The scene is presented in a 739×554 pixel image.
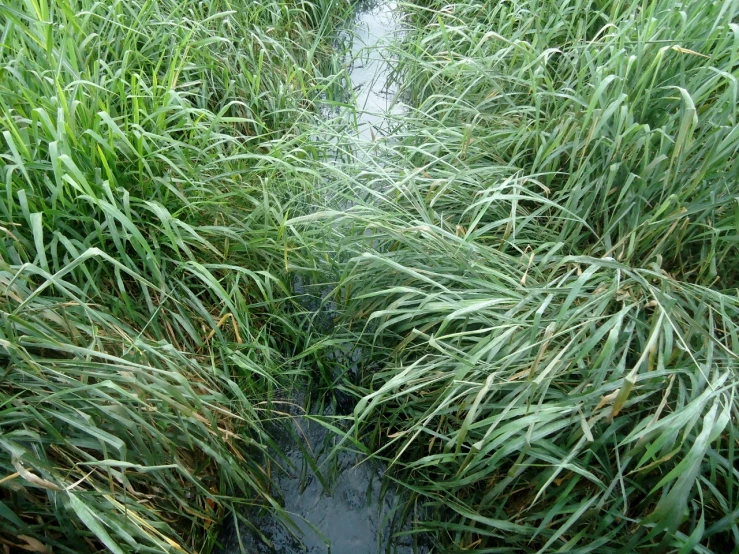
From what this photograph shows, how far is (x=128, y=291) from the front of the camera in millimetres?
2164

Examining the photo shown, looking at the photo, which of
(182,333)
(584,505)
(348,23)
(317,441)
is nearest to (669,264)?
(584,505)

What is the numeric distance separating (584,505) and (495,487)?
0.83ft

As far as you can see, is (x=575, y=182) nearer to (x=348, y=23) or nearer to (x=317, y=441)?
(x=317, y=441)

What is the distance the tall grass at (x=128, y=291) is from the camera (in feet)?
5.08

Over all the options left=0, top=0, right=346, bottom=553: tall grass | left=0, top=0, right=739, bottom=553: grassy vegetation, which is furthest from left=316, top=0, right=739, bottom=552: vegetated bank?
left=0, top=0, right=346, bottom=553: tall grass

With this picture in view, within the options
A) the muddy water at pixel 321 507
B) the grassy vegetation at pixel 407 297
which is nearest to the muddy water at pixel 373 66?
the grassy vegetation at pixel 407 297

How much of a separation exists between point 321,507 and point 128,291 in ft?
3.42

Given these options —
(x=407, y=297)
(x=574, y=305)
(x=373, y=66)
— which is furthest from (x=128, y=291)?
(x=373, y=66)

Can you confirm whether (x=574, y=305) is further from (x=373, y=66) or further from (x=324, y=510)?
(x=373, y=66)

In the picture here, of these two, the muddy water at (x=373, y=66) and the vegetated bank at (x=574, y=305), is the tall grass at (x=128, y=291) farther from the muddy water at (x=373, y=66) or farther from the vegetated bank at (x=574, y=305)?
the muddy water at (x=373, y=66)

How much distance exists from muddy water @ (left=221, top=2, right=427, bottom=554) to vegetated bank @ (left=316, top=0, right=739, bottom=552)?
0.13 m

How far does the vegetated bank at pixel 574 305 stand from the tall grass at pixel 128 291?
1.37ft

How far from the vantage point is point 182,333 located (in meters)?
2.18

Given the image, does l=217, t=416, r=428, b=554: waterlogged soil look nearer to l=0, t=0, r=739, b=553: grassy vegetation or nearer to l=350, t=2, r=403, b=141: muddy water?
l=0, t=0, r=739, b=553: grassy vegetation
